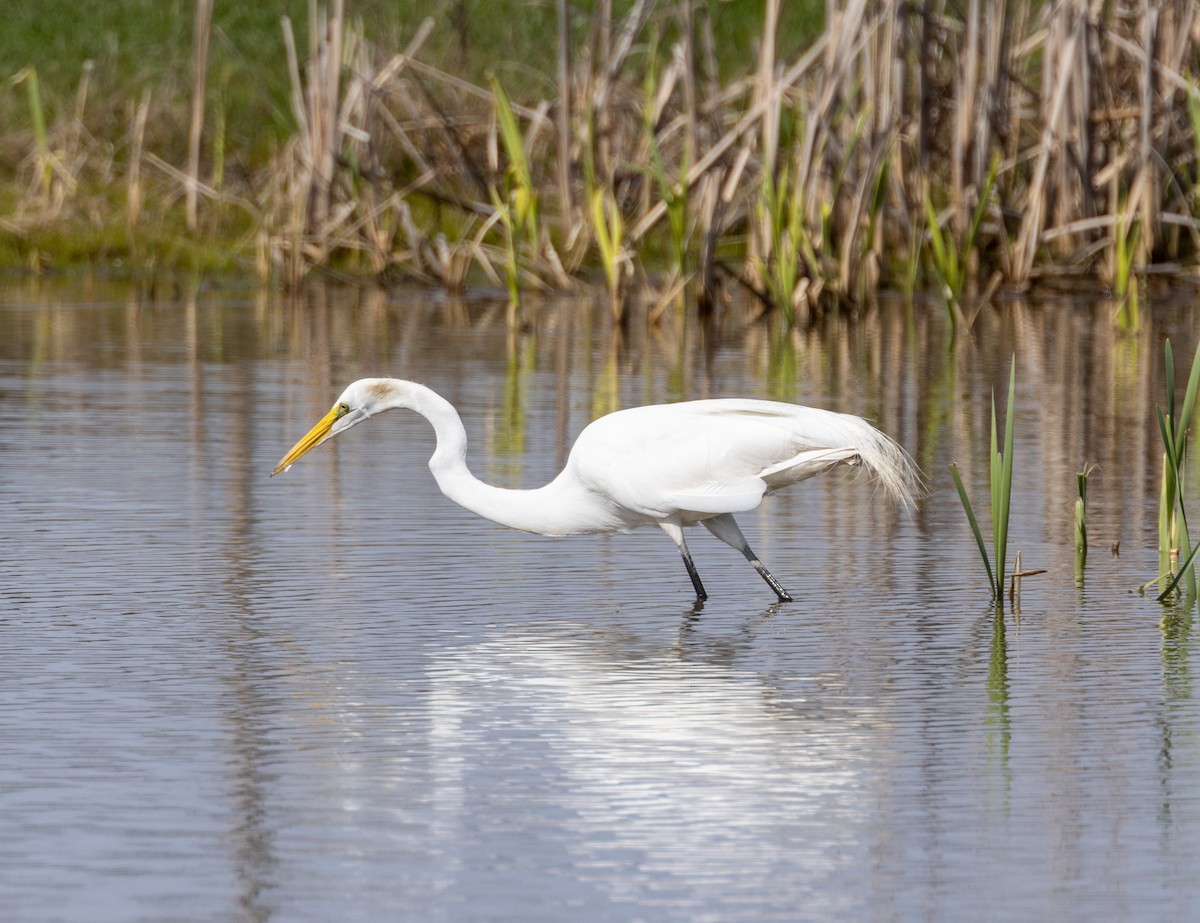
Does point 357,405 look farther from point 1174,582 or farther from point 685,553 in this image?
point 1174,582

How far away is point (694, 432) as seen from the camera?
7.04m

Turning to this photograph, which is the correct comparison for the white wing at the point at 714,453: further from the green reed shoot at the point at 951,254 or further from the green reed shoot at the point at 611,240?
the green reed shoot at the point at 611,240

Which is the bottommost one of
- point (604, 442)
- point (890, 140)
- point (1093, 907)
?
point (1093, 907)

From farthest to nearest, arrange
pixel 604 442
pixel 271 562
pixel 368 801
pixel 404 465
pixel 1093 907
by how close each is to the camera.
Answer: pixel 404 465
pixel 271 562
pixel 604 442
pixel 368 801
pixel 1093 907

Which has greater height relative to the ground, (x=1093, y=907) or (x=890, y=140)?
(x=890, y=140)

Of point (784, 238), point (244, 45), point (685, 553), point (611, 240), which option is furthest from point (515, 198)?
point (244, 45)

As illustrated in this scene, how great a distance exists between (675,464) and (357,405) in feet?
3.67

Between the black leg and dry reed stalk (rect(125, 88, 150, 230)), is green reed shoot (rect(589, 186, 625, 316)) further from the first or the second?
the black leg

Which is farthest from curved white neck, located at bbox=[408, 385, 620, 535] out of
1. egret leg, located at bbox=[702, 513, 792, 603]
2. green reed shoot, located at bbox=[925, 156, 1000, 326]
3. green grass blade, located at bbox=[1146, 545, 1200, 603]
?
green reed shoot, located at bbox=[925, 156, 1000, 326]

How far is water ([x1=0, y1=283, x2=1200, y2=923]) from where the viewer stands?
415 centimetres

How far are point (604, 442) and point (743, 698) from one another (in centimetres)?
150

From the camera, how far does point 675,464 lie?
688 centimetres

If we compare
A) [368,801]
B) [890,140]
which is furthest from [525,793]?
[890,140]

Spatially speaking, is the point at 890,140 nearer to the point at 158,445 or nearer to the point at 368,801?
the point at 158,445
